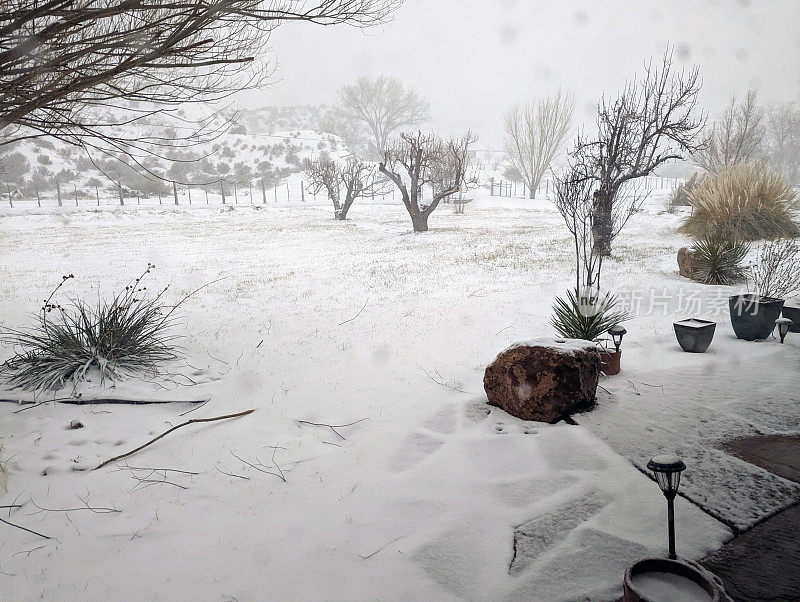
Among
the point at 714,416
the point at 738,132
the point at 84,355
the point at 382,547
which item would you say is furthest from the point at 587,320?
the point at 738,132

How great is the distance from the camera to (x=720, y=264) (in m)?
6.22

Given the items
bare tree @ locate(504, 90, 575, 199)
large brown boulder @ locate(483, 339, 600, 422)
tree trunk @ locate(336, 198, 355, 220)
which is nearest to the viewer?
large brown boulder @ locate(483, 339, 600, 422)

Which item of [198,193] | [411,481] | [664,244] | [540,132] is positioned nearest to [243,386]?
[411,481]

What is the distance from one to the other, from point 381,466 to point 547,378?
1.19 m

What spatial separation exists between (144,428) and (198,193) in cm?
2837

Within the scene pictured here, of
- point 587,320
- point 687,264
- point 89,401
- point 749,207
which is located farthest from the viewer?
point 749,207

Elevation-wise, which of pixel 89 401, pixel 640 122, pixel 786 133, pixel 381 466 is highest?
pixel 786 133

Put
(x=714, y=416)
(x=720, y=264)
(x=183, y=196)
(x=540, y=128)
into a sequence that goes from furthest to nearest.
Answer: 1. (x=183, y=196)
2. (x=540, y=128)
3. (x=720, y=264)
4. (x=714, y=416)

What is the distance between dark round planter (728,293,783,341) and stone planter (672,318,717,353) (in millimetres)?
515

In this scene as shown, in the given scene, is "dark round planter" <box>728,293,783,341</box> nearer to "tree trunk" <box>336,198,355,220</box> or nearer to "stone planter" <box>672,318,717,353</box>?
"stone planter" <box>672,318,717,353</box>

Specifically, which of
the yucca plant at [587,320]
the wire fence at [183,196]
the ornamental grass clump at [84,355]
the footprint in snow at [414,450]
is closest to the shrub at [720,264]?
the yucca plant at [587,320]

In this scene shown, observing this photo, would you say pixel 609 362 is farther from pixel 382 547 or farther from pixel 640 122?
pixel 640 122

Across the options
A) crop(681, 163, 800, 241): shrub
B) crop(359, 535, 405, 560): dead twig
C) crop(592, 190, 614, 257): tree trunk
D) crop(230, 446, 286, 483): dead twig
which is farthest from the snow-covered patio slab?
crop(681, 163, 800, 241): shrub

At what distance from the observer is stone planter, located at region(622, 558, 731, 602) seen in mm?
1166
